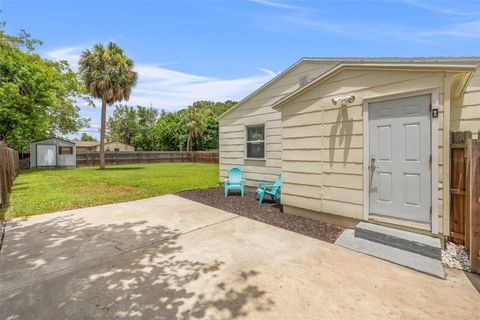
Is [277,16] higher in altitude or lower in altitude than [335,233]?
higher

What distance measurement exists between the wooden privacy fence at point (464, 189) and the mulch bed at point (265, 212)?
5.18 ft

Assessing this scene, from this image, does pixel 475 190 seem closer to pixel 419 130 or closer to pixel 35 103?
pixel 419 130

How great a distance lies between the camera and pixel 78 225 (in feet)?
14.8

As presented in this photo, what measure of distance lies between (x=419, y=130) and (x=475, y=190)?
105cm

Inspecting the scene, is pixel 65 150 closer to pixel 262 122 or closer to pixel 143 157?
pixel 143 157

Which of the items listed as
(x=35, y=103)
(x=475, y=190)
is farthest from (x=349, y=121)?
(x=35, y=103)

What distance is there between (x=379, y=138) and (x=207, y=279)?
11.0 ft

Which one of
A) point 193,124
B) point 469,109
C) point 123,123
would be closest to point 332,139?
point 469,109

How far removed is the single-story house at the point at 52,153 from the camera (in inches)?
733

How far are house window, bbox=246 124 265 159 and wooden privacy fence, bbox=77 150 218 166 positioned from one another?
15.5 meters

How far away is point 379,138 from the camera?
12.4 ft

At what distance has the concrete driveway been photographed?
2.07m

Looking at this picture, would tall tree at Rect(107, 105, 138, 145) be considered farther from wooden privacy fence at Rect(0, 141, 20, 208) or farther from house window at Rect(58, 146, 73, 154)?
wooden privacy fence at Rect(0, 141, 20, 208)

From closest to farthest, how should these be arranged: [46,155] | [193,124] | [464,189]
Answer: [464,189]
[46,155]
[193,124]
